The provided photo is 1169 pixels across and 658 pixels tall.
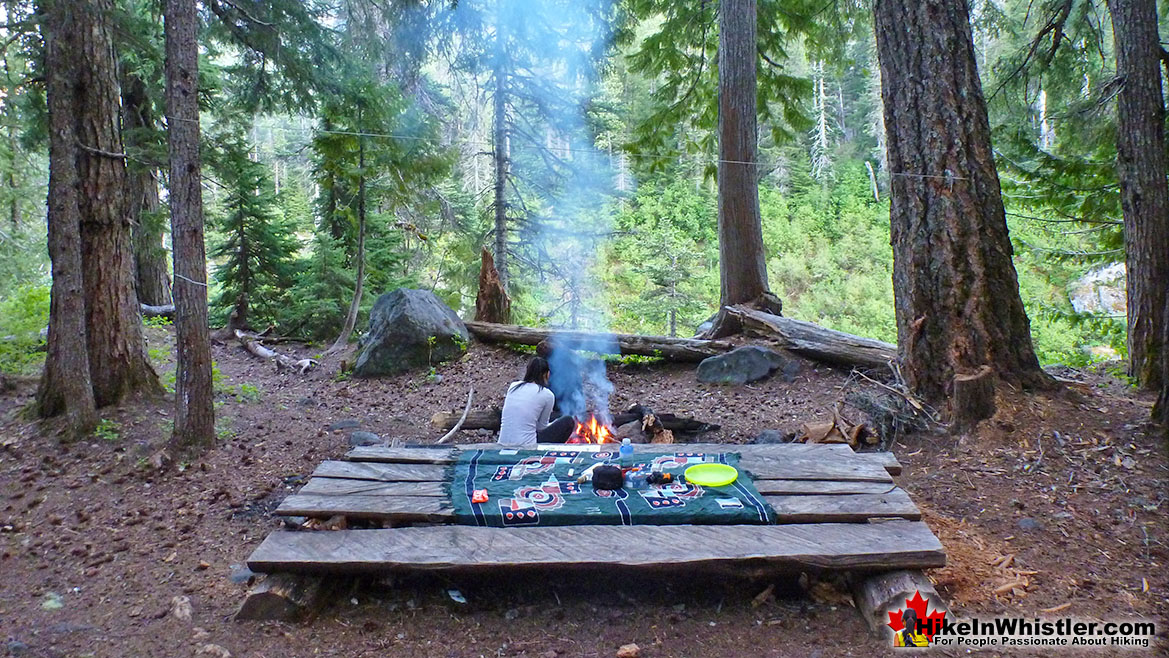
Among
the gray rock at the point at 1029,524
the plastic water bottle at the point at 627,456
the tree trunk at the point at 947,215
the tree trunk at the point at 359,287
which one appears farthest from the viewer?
the tree trunk at the point at 359,287

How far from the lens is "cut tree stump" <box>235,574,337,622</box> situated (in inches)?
131

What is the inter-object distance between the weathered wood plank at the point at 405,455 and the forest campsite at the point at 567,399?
33 mm

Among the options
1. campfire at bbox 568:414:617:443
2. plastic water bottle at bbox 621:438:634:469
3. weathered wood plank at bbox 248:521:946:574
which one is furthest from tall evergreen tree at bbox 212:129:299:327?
weathered wood plank at bbox 248:521:946:574

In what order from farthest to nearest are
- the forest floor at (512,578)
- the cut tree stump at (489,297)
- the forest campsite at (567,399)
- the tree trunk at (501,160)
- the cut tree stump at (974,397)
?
1. the tree trunk at (501,160)
2. the cut tree stump at (489,297)
3. the cut tree stump at (974,397)
4. the forest campsite at (567,399)
5. the forest floor at (512,578)

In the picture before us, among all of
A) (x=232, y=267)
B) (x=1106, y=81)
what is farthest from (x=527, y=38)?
(x=1106, y=81)

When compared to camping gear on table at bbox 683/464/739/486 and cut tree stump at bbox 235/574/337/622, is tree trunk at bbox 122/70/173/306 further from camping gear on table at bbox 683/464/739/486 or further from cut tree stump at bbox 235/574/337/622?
camping gear on table at bbox 683/464/739/486

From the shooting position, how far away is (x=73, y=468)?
546 cm

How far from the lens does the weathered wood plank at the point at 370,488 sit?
4.05m

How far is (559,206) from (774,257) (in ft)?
55.8

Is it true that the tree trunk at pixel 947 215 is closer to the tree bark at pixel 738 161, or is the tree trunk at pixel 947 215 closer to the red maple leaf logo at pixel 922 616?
the red maple leaf logo at pixel 922 616

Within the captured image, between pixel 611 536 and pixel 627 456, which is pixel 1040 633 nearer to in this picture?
pixel 611 536

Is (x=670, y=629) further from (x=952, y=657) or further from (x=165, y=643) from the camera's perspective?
(x=165, y=643)

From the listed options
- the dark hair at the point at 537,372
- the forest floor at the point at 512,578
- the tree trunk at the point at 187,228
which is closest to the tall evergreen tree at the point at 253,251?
the forest floor at the point at 512,578

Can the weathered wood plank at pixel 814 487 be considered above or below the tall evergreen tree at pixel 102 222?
below
